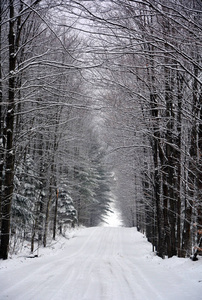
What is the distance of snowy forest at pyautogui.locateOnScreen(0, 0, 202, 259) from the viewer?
4.00 m

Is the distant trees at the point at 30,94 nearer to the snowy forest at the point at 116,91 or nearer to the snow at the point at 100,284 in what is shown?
the snowy forest at the point at 116,91

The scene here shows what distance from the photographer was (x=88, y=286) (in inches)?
Result: 237

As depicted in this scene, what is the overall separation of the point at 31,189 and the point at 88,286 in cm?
1073

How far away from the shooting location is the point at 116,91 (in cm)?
936

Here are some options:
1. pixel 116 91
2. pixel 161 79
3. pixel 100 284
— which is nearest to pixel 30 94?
pixel 116 91

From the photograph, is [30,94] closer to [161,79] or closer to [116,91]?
[116,91]

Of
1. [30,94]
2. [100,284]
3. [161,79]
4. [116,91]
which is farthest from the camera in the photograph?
[116,91]

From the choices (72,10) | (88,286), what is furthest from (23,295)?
Result: (72,10)

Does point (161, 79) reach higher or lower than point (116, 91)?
lower

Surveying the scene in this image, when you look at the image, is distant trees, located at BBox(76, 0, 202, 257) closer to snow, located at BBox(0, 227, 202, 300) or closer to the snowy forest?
the snowy forest

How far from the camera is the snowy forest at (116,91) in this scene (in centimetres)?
400

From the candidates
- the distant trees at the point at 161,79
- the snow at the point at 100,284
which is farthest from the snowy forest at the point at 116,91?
the snow at the point at 100,284

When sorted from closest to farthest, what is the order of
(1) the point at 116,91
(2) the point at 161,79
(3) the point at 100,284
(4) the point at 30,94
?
(3) the point at 100,284
(2) the point at 161,79
(4) the point at 30,94
(1) the point at 116,91

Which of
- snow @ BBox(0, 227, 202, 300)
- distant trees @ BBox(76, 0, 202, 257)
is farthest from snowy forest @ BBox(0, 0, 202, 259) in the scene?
snow @ BBox(0, 227, 202, 300)
